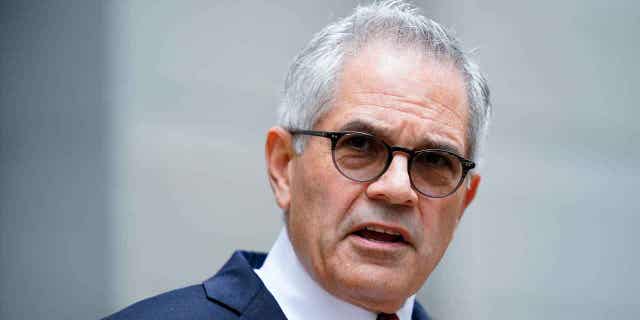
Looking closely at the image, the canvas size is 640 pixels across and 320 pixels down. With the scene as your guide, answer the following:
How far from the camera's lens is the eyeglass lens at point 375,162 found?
224cm

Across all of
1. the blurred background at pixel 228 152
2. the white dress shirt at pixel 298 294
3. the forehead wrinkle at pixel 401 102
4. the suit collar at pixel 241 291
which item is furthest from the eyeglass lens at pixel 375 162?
the blurred background at pixel 228 152

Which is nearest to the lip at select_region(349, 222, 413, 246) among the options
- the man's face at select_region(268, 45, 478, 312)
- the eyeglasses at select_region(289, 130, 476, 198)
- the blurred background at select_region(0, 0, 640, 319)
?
the man's face at select_region(268, 45, 478, 312)

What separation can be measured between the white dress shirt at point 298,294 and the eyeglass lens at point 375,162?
1.40 feet

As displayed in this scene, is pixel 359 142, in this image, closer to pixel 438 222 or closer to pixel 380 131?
pixel 380 131

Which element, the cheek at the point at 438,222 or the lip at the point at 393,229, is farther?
the cheek at the point at 438,222

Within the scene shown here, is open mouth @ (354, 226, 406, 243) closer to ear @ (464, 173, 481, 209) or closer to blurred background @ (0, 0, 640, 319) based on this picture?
ear @ (464, 173, 481, 209)

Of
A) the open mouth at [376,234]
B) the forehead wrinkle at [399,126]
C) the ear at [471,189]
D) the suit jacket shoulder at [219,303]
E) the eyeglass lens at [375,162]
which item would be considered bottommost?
the suit jacket shoulder at [219,303]

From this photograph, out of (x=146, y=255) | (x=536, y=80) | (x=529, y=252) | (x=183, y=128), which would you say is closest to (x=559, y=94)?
(x=536, y=80)

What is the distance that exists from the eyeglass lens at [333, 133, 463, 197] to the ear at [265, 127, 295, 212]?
0.86ft

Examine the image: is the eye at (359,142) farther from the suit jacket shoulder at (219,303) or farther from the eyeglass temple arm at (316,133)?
the suit jacket shoulder at (219,303)

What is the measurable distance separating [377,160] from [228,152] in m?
1.63

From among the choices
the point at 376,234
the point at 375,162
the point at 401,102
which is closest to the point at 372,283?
the point at 376,234

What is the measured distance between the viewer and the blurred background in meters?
3.12

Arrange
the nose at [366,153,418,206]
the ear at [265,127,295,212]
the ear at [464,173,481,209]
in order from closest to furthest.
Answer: the nose at [366,153,418,206] < the ear at [265,127,295,212] < the ear at [464,173,481,209]
